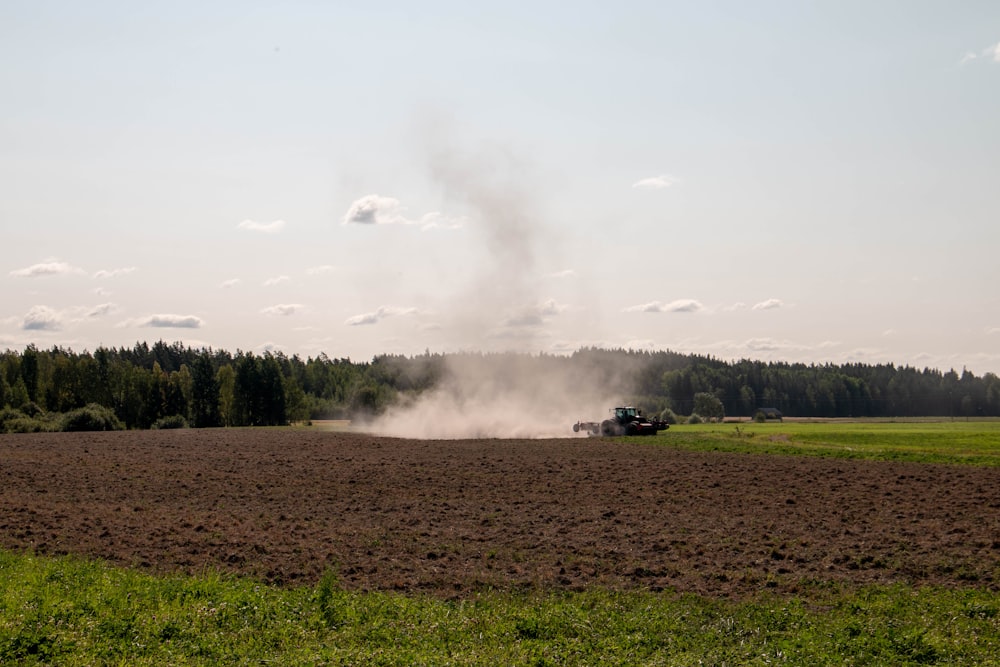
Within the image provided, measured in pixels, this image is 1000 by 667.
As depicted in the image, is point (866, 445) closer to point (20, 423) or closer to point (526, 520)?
point (526, 520)

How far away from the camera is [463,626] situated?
47.8 feet

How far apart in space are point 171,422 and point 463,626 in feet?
373

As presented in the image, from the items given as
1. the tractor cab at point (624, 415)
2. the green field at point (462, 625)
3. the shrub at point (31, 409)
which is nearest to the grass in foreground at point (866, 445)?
the tractor cab at point (624, 415)

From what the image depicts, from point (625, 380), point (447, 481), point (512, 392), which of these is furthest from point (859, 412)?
point (447, 481)

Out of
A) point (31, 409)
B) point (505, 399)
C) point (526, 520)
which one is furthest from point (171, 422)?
point (526, 520)

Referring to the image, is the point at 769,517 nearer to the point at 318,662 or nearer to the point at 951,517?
the point at 951,517

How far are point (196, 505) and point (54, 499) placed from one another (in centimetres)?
609

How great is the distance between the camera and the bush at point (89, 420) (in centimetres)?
9962

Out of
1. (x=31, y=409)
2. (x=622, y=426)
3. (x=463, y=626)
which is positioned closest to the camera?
(x=463, y=626)

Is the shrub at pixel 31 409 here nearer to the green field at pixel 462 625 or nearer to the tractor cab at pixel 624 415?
the tractor cab at pixel 624 415

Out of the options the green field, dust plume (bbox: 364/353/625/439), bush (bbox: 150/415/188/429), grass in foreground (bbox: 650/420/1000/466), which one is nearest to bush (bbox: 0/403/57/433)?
bush (bbox: 150/415/188/429)

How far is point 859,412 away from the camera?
194m

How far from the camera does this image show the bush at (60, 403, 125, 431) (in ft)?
327

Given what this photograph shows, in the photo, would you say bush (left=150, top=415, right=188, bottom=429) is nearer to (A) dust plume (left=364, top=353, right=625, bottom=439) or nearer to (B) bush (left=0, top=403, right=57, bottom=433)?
(B) bush (left=0, top=403, right=57, bottom=433)
